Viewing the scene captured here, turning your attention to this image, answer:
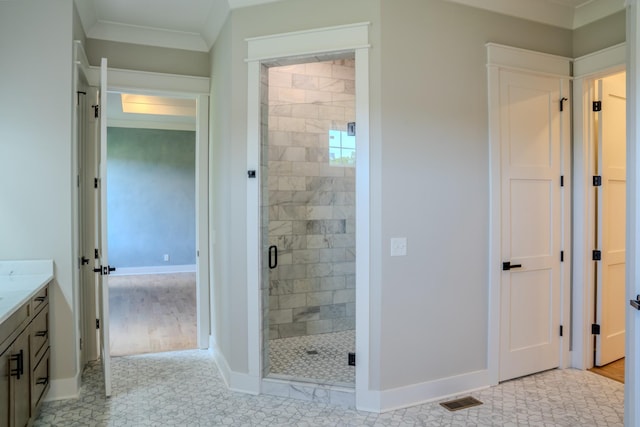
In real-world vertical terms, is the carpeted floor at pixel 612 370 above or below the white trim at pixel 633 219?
below

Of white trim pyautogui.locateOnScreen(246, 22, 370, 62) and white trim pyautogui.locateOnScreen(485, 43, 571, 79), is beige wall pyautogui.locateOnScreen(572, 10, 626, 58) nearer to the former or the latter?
white trim pyautogui.locateOnScreen(485, 43, 571, 79)

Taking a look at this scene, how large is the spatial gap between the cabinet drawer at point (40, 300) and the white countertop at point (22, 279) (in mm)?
58

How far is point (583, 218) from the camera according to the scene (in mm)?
3477

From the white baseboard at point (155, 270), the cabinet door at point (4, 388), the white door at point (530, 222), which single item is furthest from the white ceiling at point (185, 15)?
the white baseboard at point (155, 270)

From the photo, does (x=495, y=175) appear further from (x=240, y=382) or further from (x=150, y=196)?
(x=150, y=196)

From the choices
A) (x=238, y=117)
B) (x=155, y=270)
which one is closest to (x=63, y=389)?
(x=238, y=117)

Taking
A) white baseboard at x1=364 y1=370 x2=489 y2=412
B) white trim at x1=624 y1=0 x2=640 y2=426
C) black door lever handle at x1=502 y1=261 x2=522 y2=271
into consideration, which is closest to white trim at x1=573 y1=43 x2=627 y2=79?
white trim at x1=624 y1=0 x2=640 y2=426

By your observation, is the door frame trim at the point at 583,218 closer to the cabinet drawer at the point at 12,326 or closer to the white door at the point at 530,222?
the white door at the point at 530,222

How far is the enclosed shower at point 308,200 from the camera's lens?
406cm

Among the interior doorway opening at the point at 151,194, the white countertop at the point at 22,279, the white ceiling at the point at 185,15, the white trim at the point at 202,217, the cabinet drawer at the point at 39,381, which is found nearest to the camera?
the white countertop at the point at 22,279

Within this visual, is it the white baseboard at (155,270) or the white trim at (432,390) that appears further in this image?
the white baseboard at (155,270)

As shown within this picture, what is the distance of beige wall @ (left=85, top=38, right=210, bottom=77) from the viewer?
3662 mm

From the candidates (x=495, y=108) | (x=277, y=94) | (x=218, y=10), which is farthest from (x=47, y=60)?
(x=495, y=108)

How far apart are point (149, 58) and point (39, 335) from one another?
244cm
